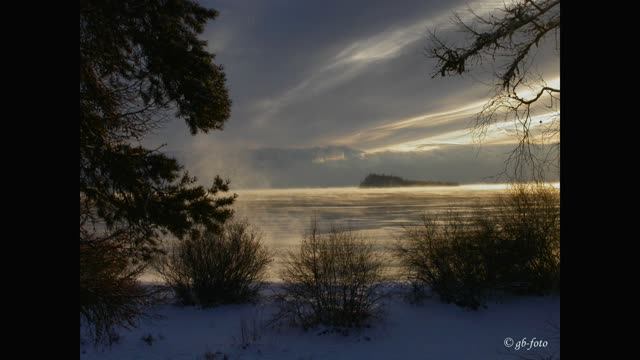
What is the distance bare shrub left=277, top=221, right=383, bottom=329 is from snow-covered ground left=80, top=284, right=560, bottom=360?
1.53ft

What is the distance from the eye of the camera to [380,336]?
43.7 ft

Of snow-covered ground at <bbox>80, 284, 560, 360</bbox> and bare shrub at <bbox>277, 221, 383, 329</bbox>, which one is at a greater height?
bare shrub at <bbox>277, 221, 383, 329</bbox>

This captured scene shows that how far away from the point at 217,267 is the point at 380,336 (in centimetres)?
654

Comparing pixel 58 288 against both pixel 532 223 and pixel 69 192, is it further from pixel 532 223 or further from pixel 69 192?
pixel 532 223

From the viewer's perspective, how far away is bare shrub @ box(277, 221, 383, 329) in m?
13.8

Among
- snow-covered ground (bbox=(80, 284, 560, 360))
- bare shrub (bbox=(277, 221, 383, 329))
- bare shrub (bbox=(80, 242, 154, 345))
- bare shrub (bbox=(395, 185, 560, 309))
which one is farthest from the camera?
bare shrub (bbox=(395, 185, 560, 309))

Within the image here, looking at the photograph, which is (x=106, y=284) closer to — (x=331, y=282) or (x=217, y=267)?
(x=331, y=282)

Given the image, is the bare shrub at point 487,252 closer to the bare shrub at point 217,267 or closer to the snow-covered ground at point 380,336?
the snow-covered ground at point 380,336

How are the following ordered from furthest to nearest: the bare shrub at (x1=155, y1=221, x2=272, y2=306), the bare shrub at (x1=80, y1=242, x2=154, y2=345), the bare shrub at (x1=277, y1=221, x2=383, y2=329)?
the bare shrub at (x1=155, y1=221, x2=272, y2=306)
the bare shrub at (x1=277, y1=221, x2=383, y2=329)
the bare shrub at (x1=80, y1=242, x2=154, y2=345)

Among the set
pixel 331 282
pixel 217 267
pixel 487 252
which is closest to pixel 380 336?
pixel 331 282

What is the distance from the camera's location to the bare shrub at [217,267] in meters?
16.7
